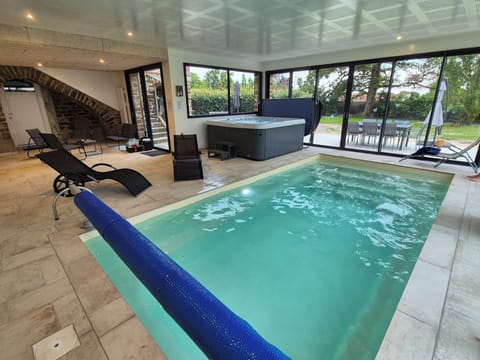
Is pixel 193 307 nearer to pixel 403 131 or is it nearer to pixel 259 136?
pixel 259 136

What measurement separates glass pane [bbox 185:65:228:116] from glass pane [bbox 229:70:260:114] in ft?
1.01

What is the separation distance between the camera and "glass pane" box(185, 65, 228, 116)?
21.0 feet

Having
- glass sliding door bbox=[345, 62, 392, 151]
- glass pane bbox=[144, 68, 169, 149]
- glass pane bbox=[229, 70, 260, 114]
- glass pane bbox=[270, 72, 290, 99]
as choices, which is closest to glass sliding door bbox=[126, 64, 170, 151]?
glass pane bbox=[144, 68, 169, 149]

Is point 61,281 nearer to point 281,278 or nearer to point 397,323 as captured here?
point 281,278

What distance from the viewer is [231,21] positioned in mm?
3801

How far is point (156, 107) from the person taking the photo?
24.3ft

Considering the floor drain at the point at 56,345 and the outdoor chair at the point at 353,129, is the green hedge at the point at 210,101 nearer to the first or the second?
the outdoor chair at the point at 353,129

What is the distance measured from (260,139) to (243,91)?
315 cm

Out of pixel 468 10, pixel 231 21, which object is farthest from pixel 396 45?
pixel 231 21

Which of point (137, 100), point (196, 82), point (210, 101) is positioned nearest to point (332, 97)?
point (210, 101)

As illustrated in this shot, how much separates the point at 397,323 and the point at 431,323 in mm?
211

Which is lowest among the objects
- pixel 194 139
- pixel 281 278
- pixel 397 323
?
pixel 281 278

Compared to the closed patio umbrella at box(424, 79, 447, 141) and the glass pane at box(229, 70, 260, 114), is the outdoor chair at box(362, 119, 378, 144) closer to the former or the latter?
the closed patio umbrella at box(424, 79, 447, 141)

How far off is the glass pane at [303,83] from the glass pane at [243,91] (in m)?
1.36
